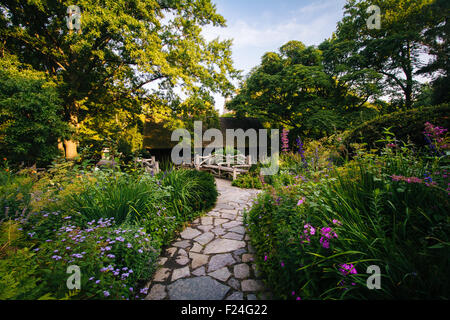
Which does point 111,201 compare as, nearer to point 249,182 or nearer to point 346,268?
point 346,268

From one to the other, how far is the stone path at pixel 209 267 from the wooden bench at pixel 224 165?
207 inches

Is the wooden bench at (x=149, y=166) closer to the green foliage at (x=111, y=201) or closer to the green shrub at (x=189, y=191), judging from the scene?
the green shrub at (x=189, y=191)

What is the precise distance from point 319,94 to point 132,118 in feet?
50.4

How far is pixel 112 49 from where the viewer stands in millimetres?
8922

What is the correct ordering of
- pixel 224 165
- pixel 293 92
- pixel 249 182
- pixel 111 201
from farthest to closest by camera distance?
pixel 293 92, pixel 224 165, pixel 249 182, pixel 111 201

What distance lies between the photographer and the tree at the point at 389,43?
12.8 m

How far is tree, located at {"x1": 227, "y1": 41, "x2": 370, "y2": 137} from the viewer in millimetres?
12781

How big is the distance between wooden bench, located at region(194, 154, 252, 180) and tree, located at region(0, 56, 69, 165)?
21.4ft

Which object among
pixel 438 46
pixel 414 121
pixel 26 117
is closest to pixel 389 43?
pixel 438 46

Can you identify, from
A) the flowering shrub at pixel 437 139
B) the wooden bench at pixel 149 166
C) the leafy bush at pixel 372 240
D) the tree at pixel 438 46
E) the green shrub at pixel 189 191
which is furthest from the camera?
the tree at pixel 438 46

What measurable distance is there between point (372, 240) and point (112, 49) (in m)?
12.2

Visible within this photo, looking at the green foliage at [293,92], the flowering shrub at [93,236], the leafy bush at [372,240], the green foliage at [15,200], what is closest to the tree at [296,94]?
the green foliage at [293,92]

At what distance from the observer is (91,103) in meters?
9.39

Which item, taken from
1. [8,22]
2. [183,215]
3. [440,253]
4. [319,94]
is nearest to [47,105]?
[8,22]
